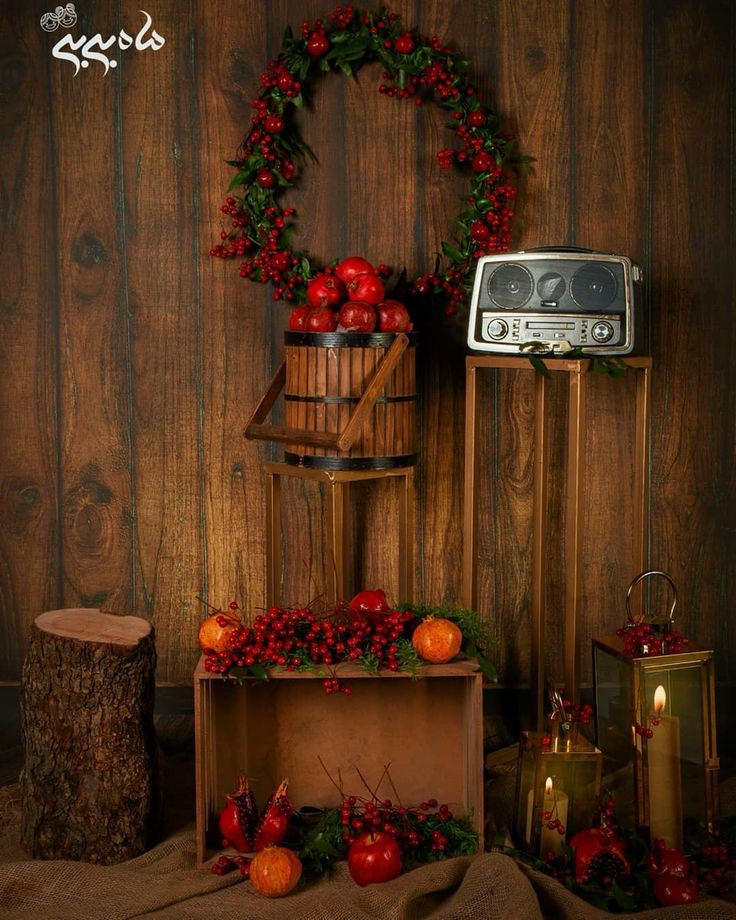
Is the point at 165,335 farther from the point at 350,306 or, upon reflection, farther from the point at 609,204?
the point at 609,204

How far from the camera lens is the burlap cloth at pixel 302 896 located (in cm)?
198

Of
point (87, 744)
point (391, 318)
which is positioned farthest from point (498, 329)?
point (87, 744)

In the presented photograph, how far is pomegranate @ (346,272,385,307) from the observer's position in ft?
8.78

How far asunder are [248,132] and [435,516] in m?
1.20

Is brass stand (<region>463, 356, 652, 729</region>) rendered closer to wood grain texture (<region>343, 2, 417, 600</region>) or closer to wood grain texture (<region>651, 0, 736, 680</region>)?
wood grain texture (<region>651, 0, 736, 680</region>)

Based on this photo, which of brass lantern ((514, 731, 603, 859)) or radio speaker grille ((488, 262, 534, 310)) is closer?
brass lantern ((514, 731, 603, 859))

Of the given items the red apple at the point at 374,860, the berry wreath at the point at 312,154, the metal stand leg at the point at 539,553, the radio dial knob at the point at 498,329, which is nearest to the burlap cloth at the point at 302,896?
the red apple at the point at 374,860

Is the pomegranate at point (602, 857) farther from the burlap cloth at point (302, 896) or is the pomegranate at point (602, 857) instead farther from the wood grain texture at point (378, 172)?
the wood grain texture at point (378, 172)

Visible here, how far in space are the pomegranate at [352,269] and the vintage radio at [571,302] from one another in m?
0.36

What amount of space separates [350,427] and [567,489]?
65 centimetres

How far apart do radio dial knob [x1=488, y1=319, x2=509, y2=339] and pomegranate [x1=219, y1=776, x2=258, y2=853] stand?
1186 mm

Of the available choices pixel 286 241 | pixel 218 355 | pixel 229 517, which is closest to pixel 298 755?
pixel 229 517


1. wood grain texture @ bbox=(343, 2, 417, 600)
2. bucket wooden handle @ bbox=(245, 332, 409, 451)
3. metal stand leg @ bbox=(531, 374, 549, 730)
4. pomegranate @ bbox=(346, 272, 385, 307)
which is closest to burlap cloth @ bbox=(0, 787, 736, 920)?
metal stand leg @ bbox=(531, 374, 549, 730)

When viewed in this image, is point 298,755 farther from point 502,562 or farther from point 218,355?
point 218,355
